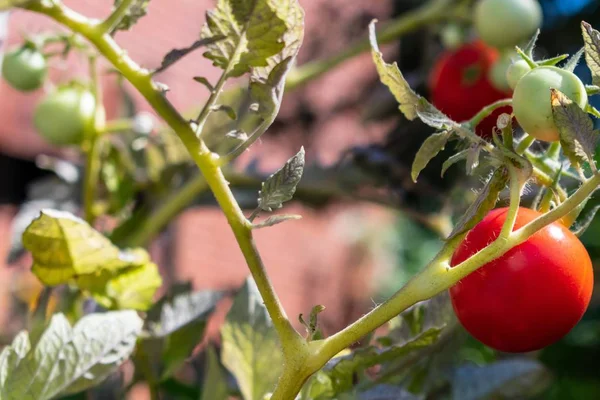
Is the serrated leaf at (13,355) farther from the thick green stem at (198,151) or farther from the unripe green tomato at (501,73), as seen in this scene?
the unripe green tomato at (501,73)

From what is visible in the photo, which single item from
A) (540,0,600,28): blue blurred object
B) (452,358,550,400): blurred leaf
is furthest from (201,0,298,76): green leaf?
(540,0,600,28): blue blurred object

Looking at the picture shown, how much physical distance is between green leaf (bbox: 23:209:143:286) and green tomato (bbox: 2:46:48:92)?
135mm

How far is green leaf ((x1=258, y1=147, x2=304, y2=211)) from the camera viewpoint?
9.0 inches

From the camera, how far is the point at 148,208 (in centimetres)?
54

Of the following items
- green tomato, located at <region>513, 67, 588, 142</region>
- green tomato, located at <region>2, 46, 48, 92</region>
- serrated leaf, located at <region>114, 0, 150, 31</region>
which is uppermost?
green tomato, located at <region>2, 46, 48, 92</region>

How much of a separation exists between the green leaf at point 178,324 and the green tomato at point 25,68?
0.46 feet

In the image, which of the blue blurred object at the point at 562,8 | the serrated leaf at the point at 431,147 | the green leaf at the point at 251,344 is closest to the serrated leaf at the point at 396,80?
the serrated leaf at the point at 431,147

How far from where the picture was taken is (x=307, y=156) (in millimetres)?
981

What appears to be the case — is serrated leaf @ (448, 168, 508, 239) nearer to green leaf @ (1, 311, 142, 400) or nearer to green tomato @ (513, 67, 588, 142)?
green tomato @ (513, 67, 588, 142)

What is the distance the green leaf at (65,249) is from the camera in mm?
286

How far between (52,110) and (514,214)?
0.31 m

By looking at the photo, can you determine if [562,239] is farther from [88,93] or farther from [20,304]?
[20,304]

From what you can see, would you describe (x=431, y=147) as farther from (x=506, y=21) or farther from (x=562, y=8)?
(x=562, y=8)

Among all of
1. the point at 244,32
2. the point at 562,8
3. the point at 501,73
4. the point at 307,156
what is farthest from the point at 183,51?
the point at 307,156
